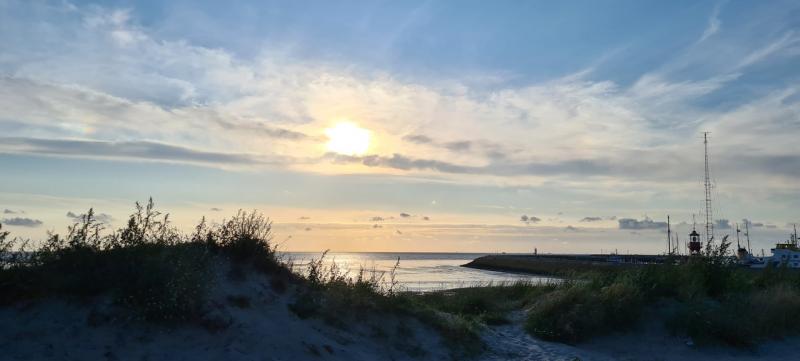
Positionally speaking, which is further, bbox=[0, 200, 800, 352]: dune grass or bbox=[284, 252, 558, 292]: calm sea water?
bbox=[284, 252, 558, 292]: calm sea water

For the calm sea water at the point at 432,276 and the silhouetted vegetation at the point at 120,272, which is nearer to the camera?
the silhouetted vegetation at the point at 120,272

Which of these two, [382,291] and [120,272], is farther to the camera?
[382,291]

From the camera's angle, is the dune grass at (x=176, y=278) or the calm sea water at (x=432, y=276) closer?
the dune grass at (x=176, y=278)

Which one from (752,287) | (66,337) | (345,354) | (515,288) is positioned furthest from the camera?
(515,288)

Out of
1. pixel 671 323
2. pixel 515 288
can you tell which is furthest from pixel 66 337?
pixel 515 288

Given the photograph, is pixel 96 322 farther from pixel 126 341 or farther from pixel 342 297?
pixel 342 297

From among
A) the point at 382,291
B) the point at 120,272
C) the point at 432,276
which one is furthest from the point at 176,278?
the point at 432,276

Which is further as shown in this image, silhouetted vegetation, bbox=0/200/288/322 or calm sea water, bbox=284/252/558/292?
calm sea water, bbox=284/252/558/292

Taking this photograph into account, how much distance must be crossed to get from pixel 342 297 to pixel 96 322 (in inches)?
180

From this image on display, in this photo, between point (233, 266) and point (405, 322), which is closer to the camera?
point (233, 266)

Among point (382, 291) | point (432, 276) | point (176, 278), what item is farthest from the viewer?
point (432, 276)

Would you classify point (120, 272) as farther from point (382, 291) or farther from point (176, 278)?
point (382, 291)

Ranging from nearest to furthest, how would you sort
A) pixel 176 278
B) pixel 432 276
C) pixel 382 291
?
pixel 176 278
pixel 382 291
pixel 432 276

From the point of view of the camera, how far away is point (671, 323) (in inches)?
554
